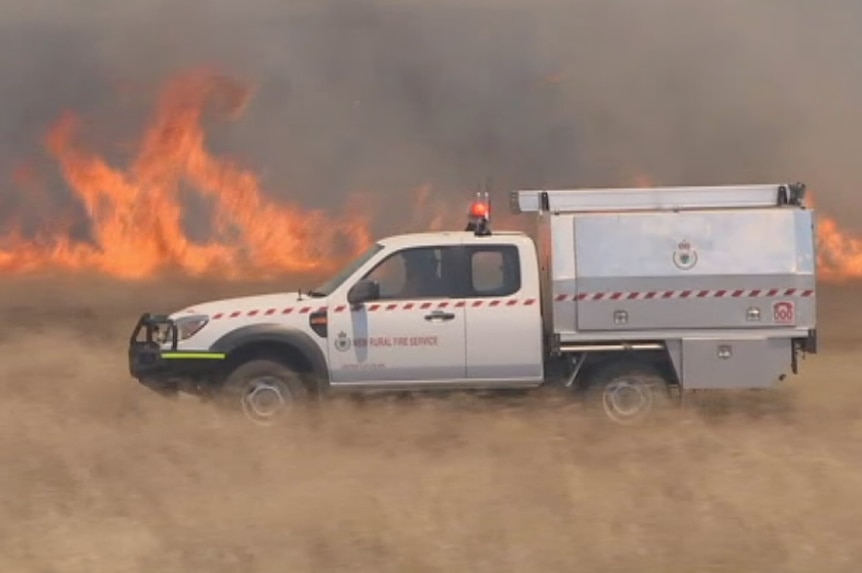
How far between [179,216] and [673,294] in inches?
548

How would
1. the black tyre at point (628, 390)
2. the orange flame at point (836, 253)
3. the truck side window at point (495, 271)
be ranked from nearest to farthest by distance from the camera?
1. the truck side window at point (495, 271)
2. the black tyre at point (628, 390)
3. the orange flame at point (836, 253)

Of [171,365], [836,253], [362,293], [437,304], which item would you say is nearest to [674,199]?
[437,304]

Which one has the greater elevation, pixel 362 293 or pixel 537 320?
pixel 362 293

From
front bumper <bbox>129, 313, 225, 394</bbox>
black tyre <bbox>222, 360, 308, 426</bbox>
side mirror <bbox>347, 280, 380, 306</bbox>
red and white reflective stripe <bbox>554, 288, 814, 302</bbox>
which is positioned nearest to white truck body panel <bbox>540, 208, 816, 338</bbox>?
red and white reflective stripe <bbox>554, 288, 814, 302</bbox>

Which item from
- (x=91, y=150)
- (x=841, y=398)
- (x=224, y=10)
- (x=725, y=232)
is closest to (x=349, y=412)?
(x=725, y=232)

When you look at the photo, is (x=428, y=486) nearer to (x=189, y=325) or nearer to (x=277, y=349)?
(x=277, y=349)

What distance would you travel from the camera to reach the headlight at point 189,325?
9961mm

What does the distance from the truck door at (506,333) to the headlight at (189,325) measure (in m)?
2.21

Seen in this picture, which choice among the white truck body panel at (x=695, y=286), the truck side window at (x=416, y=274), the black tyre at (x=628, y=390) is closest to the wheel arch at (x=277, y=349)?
the truck side window at (x=416, y=274)

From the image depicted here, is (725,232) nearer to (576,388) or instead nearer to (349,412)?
(576,388)

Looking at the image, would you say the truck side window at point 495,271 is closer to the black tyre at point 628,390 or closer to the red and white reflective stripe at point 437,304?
the red and white reflective stripe at point 437,304

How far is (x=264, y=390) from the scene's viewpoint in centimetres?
984

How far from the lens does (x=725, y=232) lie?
9883 mm

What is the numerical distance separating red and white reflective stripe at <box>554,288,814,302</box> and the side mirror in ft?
4.89
